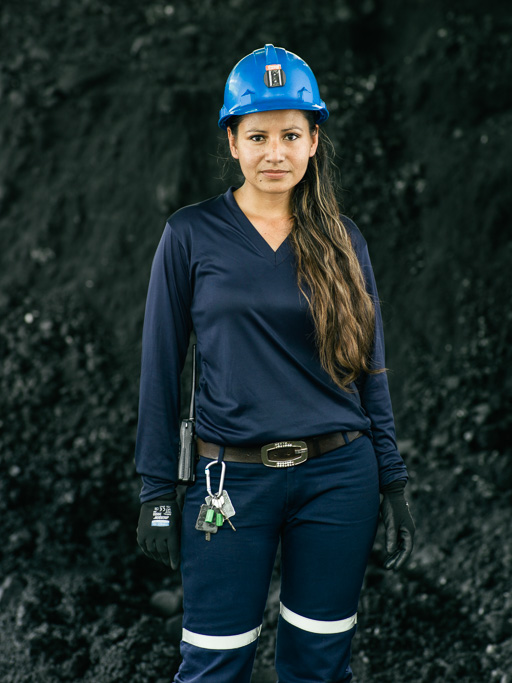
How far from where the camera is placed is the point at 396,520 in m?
2.59

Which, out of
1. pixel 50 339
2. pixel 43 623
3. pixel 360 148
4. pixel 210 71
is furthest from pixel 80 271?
pixel 43 623

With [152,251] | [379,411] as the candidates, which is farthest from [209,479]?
[152,251]

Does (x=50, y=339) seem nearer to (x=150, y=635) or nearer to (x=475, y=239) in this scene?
(x=150, y=635)

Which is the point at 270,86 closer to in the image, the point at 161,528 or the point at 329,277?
the point at 329,277

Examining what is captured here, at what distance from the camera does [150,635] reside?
3934 mm

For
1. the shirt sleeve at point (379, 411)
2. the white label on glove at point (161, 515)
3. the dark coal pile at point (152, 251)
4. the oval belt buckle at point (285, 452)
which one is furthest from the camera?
the dark coal pile at point (152, 251)

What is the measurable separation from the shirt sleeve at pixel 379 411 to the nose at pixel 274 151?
0.45 metres

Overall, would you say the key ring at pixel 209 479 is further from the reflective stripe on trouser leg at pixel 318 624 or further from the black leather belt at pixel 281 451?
the reflective stripe on trouser leg at pixel 318 624

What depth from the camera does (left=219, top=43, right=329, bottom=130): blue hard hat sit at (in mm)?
2266

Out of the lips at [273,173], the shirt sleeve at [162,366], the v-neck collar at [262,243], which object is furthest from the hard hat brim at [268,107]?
the shirt sleeve at [162,366]

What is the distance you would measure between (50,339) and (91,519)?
1.44m

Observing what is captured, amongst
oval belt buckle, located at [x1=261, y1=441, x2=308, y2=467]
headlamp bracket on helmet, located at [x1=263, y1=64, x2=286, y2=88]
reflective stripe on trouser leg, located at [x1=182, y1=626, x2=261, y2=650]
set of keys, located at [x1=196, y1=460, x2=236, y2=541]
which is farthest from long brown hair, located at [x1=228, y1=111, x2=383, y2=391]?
reflective stripe on trouser leg, located at [x1=182, y1=626, x2=261, y2=650]

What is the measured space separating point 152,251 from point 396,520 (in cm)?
376

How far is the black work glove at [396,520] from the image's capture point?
2.58 m
